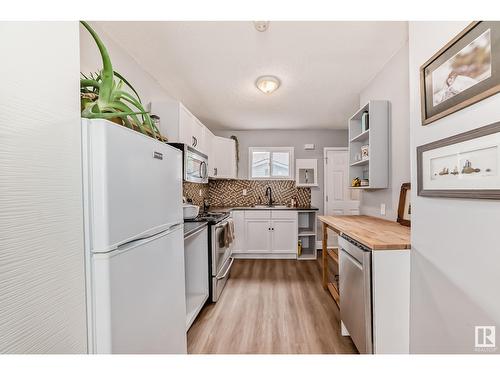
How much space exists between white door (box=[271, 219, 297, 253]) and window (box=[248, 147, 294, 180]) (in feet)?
3.33

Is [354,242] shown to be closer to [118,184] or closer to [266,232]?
[118,184]

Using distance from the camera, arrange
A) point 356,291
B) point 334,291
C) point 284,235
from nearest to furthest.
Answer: point 356,291, point 334,291, point 284,235

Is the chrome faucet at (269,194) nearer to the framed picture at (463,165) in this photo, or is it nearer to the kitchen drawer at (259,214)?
the kitchen drawer at (259,214)

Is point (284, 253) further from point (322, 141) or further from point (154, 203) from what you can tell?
point (154, 203)

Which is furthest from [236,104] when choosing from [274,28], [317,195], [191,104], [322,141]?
[317,195]

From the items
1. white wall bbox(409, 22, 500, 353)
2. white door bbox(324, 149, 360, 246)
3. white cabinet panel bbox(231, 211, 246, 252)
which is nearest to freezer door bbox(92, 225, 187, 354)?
white wall bbox(409, 22, 500, 353)

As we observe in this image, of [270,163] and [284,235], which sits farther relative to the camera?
[270,163]

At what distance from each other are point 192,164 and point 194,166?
0.08m

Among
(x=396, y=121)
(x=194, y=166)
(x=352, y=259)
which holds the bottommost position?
(x=352, y=259)

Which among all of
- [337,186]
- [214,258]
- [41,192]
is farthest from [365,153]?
[41,192]

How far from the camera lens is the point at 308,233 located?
4113 millimetres

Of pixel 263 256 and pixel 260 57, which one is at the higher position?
pixel 260 57

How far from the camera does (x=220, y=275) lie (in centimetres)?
262

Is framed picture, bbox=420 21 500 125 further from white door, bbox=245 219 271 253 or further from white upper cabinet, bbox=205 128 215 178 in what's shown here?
white door, bbox=245 219 271 253
